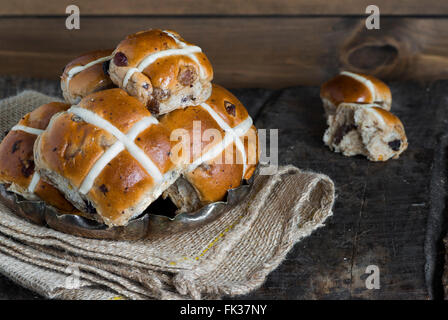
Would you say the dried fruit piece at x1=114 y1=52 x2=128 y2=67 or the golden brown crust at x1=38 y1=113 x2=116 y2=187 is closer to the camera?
the golden brown crust at x1=38 y1=113 x2=116 y2=187

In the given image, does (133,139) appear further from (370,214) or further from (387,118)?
(387,118)

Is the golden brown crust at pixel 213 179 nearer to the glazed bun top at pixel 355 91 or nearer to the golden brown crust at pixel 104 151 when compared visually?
the golden brown crust at pixel 104 151

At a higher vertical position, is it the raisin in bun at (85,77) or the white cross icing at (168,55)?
the white cross icing at (168,55)

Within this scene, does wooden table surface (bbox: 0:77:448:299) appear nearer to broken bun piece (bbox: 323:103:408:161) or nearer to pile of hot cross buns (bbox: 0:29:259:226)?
broken bun piece (bbox: 323:103:408:161)
